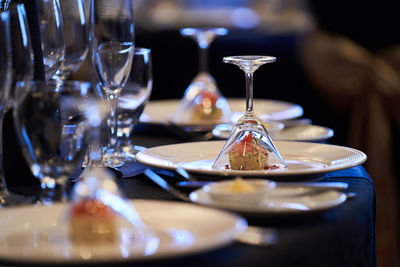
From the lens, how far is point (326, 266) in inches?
32.1

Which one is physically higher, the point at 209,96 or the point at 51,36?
the point at 51,36

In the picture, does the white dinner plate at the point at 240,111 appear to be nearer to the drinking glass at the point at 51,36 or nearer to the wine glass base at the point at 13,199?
the drinking glass at the point at 51,36

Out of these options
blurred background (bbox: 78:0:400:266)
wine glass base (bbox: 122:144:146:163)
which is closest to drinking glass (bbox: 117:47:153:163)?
wine glass base (bbox: 122:144:146:163)

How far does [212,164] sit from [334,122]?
2.06 metres

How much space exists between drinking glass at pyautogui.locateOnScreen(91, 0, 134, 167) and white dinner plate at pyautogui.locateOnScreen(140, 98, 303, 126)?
0.42 meters

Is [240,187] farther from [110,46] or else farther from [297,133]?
[297,133]

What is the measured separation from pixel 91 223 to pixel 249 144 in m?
0.47

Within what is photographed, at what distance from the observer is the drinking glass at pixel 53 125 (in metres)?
0.83

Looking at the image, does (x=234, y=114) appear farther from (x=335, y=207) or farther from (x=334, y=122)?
(x=334, y=122)

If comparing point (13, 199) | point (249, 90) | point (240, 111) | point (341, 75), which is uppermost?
point (249, 90)

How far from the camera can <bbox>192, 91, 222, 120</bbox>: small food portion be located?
1.79 metres

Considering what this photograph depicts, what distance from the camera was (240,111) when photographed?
1997mm

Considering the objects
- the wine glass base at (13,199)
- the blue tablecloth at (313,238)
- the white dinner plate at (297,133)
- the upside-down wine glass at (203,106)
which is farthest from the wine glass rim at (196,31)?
the wine glass base at (13,199)

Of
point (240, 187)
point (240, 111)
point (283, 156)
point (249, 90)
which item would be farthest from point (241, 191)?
point (240, 111)
